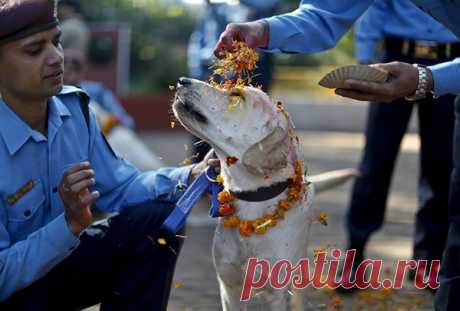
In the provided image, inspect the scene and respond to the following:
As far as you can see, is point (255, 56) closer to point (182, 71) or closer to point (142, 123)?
point (142, 123)

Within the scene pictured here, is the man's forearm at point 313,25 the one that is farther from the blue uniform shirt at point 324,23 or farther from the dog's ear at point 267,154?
the dog's ear at point 267,154

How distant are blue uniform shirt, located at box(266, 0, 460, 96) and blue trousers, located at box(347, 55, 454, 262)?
136cm

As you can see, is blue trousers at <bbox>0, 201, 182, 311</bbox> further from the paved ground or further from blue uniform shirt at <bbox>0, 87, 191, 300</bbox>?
the paved ground

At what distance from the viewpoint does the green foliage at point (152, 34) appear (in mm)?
17641

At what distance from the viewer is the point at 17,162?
4.14 meters

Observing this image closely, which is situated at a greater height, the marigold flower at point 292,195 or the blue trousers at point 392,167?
the marigold flower at point 292,195

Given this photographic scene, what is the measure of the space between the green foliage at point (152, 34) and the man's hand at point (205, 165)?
1294 centimetres

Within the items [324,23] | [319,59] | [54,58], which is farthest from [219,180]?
[319,59]

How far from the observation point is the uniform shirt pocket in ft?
13.5

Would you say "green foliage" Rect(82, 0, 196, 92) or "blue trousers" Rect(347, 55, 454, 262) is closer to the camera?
"blue trousers" Rect(347, 55, 454, 262)

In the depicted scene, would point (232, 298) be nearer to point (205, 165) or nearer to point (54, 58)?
point (205, 165)

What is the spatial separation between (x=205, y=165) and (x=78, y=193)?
0.67 m

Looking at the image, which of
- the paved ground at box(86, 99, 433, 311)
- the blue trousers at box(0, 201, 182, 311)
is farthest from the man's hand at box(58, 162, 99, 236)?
the paved ground at box(86, 99, 433, 311)

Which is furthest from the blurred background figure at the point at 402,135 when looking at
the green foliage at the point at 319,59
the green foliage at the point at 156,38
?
the green foliage at the point at 319,59
